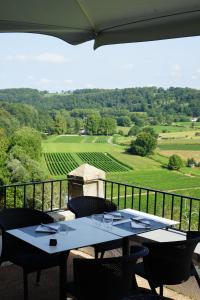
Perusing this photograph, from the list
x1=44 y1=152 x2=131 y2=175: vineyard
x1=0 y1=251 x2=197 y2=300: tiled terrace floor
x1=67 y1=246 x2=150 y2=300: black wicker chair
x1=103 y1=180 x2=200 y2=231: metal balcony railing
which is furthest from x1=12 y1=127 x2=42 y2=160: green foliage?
x1=67 y1=246 x2=150 y2=300: black wicker chair

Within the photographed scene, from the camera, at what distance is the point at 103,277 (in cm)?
263

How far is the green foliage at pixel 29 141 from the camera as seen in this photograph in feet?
119

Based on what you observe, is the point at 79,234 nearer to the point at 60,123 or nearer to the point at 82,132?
the point at 60,123

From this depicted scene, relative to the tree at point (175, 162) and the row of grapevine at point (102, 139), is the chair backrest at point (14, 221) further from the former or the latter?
the tree at point (175, 162)

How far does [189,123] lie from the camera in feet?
92.5

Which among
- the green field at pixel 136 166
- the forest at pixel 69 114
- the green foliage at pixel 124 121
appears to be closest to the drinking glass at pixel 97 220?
the forest at pixel 69 114

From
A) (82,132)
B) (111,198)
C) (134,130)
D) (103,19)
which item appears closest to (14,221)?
(103,19)

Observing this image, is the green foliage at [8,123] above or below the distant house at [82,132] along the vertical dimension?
above

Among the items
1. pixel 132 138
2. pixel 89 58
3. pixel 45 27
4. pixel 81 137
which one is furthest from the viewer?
pixel 89 58

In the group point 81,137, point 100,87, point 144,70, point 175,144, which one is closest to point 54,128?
point 81,137

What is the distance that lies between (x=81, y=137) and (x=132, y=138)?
4.89 metres

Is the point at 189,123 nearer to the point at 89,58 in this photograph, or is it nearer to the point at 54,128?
the point at 54,128

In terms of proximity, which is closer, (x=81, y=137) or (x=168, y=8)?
(x=168, y=8)

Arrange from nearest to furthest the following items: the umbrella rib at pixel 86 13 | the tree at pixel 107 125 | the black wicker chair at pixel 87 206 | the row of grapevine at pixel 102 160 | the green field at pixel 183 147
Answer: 1. the umbrella rib at pixel 86 13
2. the black wicker chair at pixel 87 206
3. the tree at pixel 107 125
4. the green field at pixel 183 147
5. the row of grapevine at pixel 102 160
